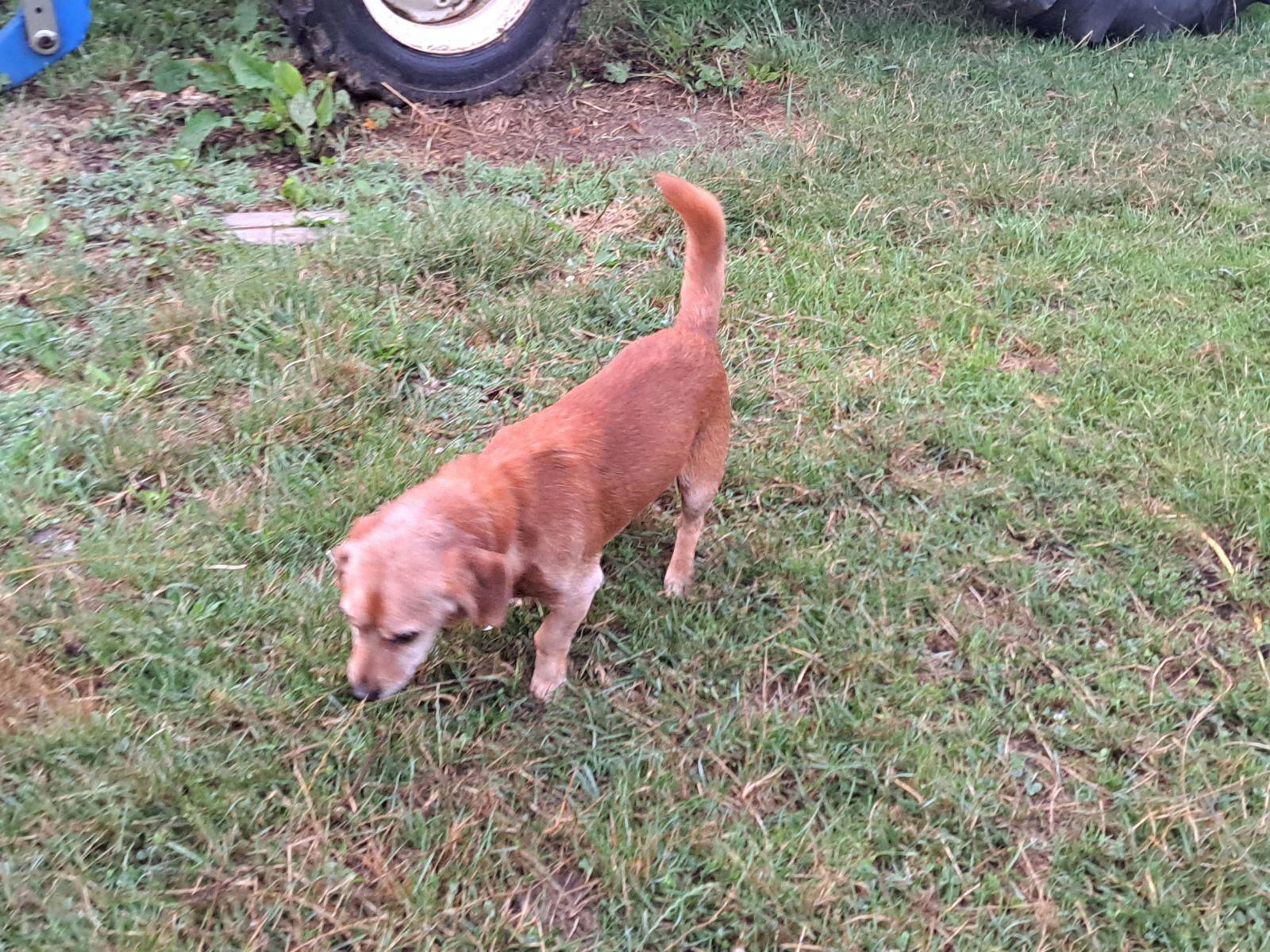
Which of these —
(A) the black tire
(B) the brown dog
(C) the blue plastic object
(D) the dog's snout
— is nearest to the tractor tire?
(A) the black tire

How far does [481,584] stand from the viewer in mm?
2217

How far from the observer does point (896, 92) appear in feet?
17.2

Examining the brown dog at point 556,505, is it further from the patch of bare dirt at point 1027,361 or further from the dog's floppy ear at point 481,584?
the patch of bare dirt at point 1027,361

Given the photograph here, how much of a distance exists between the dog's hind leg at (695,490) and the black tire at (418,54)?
275 cm

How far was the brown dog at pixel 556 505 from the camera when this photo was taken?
2.18m

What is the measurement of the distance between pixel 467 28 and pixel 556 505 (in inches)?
130

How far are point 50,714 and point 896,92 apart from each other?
186 inches

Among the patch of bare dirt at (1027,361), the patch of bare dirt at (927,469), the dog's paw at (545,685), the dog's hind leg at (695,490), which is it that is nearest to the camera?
the dog's paw at (545,685)

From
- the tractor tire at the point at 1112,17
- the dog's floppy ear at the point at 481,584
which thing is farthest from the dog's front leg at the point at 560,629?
the tractor tire at the point at 1112,17

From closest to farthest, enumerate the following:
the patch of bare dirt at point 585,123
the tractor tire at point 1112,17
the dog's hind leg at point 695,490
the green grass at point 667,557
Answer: the green grass at point 667,557 < the dog's hind leg at point 695,490 < the patch of bare dirt at point 585,123 < the tractor tire at point 1112,17

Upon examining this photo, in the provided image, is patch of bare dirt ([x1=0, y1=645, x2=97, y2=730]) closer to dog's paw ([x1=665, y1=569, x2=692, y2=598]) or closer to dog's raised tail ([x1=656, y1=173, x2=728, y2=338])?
dog's paw ([x1=665, y1=569, x2=692, y2=598])

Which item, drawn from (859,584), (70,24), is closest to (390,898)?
(859,584)

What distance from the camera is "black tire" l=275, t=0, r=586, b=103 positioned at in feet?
14.5

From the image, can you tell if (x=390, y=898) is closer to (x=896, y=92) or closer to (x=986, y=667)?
(x=986, y=667)
